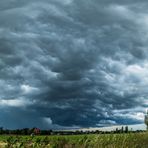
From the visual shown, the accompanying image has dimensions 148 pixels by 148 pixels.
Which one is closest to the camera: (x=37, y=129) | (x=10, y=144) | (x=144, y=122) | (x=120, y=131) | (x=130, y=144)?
(x=10, y=144)

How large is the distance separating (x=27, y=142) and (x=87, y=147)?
657 cm

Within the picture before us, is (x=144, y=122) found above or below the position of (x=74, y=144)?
above

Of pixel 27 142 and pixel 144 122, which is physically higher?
pixel 144 122

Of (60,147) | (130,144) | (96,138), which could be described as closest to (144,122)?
(130,144)

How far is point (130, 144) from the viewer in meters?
29.1

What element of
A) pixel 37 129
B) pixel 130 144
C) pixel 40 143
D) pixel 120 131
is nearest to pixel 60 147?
pixel 37 129

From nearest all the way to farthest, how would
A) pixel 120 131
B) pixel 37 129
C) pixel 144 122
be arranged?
pixel 37 129 < pixel 120 131 < pixel 144 122

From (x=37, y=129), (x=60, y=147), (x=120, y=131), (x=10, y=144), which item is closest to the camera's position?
(x=10, y=144)

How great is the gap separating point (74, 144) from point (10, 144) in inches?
248

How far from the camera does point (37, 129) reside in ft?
59.2

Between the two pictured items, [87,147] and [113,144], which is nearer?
[87,147]

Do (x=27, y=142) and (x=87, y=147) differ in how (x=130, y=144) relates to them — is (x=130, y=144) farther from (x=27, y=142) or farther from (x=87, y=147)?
(x=27, y=142)

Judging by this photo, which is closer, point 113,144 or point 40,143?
point 40,143

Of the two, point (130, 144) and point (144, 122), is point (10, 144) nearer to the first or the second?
point (130, 144)
